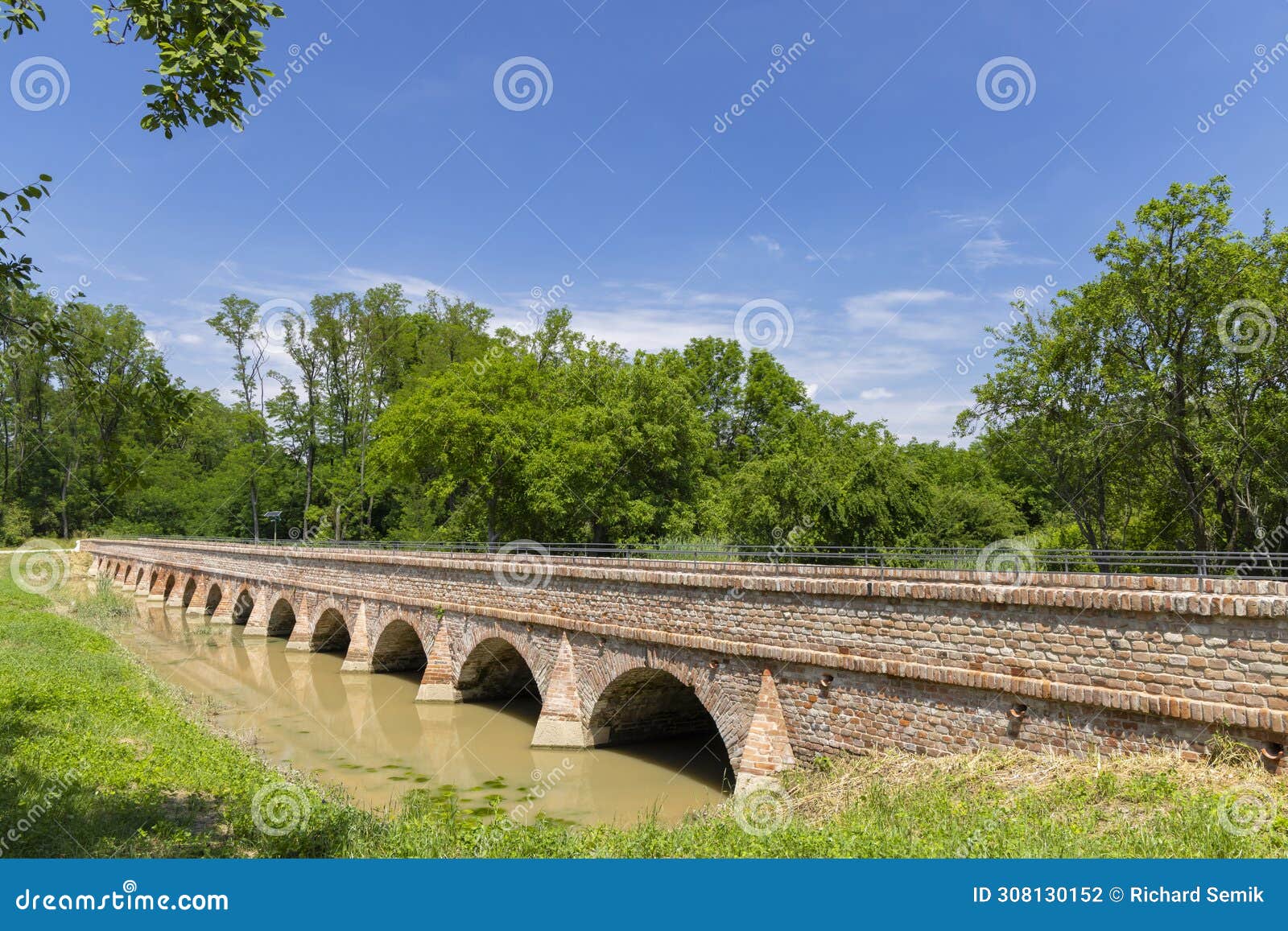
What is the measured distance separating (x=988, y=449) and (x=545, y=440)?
1647cm

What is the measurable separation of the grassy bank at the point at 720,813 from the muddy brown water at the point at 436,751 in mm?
1443

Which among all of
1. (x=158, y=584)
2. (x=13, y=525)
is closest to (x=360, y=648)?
(x=158, y=584)

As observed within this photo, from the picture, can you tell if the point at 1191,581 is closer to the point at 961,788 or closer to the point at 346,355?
the point at 961,788

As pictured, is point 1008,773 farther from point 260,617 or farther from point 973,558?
point 260,617

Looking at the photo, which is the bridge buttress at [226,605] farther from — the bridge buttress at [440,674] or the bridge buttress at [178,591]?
the bridge buttress at [440,674]

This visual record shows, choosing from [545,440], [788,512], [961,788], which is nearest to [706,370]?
[545,440]

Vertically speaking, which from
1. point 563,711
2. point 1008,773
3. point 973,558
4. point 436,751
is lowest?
point 436,751

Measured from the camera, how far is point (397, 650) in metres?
23.9

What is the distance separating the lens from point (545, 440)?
3362 cm

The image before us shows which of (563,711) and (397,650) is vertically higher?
(563,711)

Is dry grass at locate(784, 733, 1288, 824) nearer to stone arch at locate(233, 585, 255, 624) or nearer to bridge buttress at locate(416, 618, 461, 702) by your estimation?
bridge buttress at locate(416, 618, 461, 702)

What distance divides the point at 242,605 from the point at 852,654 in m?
32.4

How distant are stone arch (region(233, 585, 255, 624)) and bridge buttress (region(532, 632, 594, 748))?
23.6m

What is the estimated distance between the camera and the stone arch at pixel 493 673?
19281 millimetres
